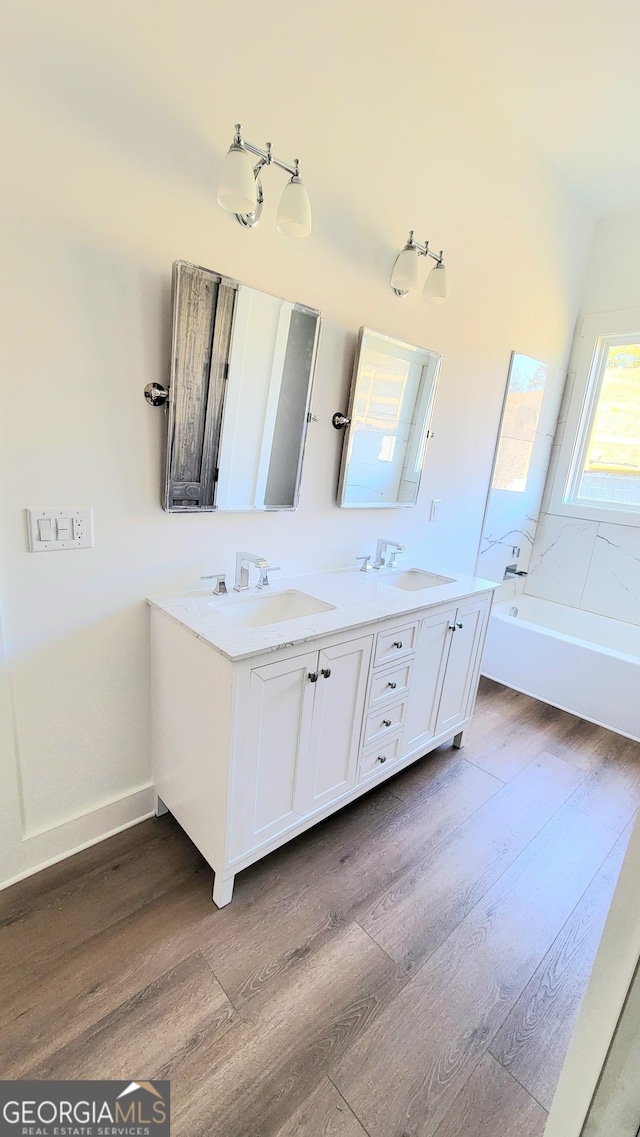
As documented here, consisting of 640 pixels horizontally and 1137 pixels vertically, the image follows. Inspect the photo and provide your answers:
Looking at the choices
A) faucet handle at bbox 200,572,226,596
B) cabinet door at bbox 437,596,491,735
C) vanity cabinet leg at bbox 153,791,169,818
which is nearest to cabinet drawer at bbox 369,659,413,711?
cabinet door at bbox 437,596,491,735

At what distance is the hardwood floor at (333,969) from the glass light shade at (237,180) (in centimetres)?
201

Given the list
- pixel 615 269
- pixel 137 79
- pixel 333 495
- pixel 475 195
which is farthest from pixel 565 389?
pixel 137 79

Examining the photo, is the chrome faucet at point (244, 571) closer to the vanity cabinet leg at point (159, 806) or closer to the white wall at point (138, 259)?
the white wall at point (138, 259)

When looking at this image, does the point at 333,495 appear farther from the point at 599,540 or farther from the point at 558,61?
the point at 599,540

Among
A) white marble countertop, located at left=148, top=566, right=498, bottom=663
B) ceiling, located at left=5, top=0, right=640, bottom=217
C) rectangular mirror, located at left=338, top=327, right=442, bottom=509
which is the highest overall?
ceiling, located at left=5, top=0, right=640, bottom=217

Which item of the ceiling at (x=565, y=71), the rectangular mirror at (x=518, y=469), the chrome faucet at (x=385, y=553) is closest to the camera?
the ceiling at (x=565, y=71)

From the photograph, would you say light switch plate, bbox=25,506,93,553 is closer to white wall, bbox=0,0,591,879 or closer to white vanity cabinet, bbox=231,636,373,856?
white wall, bbox=0,0,591,879

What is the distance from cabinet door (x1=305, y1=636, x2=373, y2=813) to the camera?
147cm

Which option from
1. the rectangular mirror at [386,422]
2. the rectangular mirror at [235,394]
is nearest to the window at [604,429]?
the rectangular mirror at [386,422]

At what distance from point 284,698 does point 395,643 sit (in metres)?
0.51

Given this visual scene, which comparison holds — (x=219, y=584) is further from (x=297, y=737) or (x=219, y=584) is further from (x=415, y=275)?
(x=415, y=275)

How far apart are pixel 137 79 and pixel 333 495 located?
134 centimetres

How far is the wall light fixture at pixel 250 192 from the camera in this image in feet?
4.01

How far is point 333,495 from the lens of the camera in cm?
198
